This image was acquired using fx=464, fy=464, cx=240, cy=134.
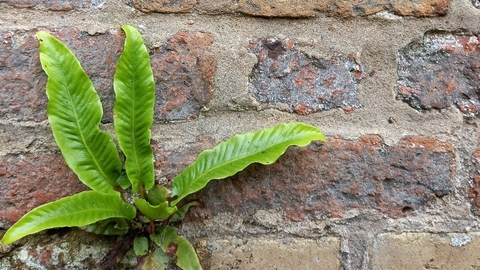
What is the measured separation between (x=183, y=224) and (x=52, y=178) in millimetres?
178

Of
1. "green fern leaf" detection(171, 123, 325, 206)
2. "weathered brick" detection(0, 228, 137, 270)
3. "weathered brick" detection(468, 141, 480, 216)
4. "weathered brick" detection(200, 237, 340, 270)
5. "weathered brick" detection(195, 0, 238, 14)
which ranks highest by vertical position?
"weathered brick" detection(195, 0, 238, 14)

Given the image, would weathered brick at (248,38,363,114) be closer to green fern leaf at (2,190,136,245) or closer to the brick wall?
the brick wall

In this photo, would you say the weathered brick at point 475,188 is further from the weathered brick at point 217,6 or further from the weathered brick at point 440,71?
the weathered brick at point 217,6

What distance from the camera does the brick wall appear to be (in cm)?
62

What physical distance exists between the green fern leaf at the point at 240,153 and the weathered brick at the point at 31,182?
139mm

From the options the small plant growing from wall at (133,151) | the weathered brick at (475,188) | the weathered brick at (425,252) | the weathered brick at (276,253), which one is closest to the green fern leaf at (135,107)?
the small plant growing from wall at (133,151)

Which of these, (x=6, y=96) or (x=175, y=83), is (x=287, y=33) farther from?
(x=6, y=96)

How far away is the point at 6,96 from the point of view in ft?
1.91

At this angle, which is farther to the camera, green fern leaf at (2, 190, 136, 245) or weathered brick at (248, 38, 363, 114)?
weathered brick at (248, 38, 363, 114)

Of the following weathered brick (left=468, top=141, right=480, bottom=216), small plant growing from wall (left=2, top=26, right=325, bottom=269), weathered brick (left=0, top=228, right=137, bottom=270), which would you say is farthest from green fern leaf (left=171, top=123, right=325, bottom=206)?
weathered brick (left=468, top=141, right=480, bottom=216)

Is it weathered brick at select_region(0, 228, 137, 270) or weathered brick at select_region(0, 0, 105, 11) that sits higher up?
weathered brick at select_region(0, 0, 105, 11)

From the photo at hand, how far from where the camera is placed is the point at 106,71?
60 cm

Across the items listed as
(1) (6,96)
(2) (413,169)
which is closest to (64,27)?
(1) (6,96)

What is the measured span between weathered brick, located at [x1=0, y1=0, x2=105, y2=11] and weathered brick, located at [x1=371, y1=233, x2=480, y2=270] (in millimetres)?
496
